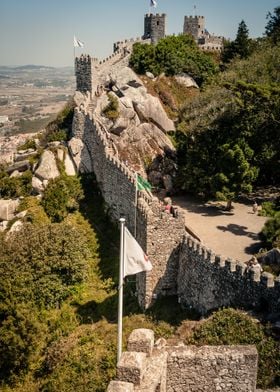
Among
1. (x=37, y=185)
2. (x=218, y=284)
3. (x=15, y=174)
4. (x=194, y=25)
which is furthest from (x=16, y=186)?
(x=194, y=25)

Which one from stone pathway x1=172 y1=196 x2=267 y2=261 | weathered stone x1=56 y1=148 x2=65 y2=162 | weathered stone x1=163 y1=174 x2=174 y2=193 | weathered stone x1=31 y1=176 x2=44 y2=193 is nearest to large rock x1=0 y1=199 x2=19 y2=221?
weathered stone x1=31 y1=176 x2=44 y2=193

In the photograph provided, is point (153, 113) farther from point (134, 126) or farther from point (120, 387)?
point (120, 387)

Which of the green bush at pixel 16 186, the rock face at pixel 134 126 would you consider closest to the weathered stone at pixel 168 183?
the rock face at pixel 134 126

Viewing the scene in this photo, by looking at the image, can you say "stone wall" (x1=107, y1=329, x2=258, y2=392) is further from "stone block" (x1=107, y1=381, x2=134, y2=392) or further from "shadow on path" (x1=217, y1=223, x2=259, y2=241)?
"shadow on path" (x1=217, y1=223, x2=259, y2=241)

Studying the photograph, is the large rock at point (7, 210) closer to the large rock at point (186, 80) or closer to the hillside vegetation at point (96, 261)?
the hillside vegetation at point (96, 261)

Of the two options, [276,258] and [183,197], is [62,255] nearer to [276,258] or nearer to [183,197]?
[276,258]

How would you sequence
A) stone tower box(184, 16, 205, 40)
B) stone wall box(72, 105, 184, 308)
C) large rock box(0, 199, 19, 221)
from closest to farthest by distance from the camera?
stone wall box(72, 105, 184, 308) < large rock box(0, 199, 19, 221) < stone tower box(184, 16, 205, 40)
